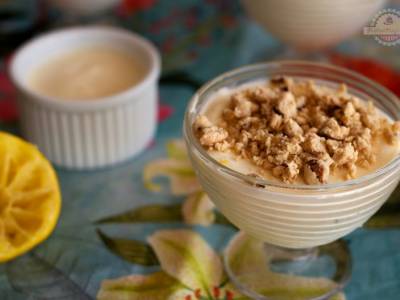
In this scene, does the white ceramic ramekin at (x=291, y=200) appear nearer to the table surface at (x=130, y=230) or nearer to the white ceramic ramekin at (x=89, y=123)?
the table surface at (x=130, y=230)

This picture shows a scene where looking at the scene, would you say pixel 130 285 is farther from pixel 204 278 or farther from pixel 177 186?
pixel 177 186

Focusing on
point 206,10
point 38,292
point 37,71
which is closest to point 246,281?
point 38,292

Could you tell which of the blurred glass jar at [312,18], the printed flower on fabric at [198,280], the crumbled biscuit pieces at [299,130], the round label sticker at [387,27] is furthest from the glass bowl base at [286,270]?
the blurred glass jar at [312,18]

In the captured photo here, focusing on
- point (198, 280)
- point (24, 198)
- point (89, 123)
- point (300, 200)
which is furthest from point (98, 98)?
point (300, 200)

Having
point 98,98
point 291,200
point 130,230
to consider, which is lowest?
point 130,230

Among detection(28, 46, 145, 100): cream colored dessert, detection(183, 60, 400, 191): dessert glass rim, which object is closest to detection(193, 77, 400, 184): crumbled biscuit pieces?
detection(183, 60, 400, 191): dessert glass rim

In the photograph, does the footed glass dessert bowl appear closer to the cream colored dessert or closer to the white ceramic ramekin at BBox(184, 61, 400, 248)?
the white ceramic ramekin at BBox(184, 61, 400, 248)

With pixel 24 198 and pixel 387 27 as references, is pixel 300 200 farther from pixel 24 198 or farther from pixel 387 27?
pixel 24 198
